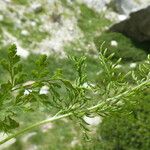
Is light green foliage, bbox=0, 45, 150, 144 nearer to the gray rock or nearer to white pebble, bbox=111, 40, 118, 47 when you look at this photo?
white pebble, bbox=111, 40, 118, 47

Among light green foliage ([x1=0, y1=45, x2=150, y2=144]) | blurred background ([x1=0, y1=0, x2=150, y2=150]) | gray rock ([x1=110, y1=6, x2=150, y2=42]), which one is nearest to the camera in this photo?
light green foliage ([x1=0, y1=45, x2=150, y2=144])

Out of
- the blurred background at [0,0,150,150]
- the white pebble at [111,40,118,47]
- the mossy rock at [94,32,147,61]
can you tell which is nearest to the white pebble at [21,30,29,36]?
the blurred background at [0,0,150,150]

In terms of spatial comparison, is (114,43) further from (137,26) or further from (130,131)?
(130,131)

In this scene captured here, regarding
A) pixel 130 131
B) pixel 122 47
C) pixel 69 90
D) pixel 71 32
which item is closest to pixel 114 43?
pixel 122 47

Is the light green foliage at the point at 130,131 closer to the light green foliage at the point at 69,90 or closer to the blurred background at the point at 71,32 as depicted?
the blurred background at the point at 71,32

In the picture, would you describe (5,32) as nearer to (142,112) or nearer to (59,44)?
(59,44)

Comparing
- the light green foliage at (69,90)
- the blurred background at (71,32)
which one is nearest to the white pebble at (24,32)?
the blurred background at (71,32)

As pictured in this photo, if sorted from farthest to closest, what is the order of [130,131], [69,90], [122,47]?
[122,47] < [130,131] < [69,90]

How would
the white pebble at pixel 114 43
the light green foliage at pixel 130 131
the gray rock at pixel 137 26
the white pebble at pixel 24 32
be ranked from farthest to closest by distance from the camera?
the gray rock at pixel 137 26 < the white pebble at pixel 114 43 < the white pebble at pixel 24 32 < the light green foliage at pixel 130 131
